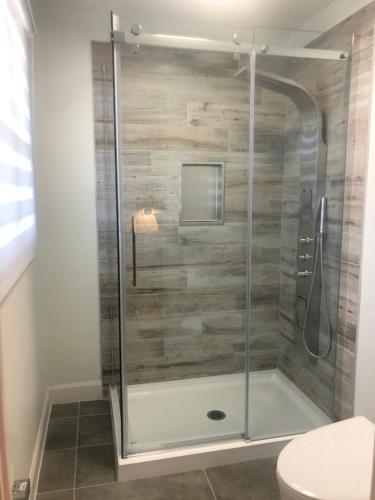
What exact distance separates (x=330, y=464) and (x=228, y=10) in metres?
2.49

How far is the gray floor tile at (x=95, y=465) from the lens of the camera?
2.08 m

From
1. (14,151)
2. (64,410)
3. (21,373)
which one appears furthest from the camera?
(64,410)

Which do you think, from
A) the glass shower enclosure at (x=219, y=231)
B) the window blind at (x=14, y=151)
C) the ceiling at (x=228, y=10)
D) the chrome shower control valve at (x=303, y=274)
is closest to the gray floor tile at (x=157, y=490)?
the glass shower enclosure at (x=219, y=231)

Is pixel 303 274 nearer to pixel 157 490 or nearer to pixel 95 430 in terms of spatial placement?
pixel 157 490

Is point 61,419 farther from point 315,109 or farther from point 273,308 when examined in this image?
point 315,109

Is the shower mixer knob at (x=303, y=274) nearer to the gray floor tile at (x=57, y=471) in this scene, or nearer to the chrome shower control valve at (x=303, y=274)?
the chrome shower control valve at (x=303, y=274)

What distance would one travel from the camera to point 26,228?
2023mm

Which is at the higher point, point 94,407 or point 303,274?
point 303,274

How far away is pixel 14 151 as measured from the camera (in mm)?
1690

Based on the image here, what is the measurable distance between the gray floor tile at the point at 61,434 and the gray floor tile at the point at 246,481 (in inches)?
34.0

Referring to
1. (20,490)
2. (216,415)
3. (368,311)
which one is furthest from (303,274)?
(20,490)

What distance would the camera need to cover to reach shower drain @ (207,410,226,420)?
2.52 metres

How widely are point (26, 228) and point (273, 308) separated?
1.70 meters

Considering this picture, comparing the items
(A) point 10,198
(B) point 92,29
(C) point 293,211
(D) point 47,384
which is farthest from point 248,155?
(D) point 47,384
